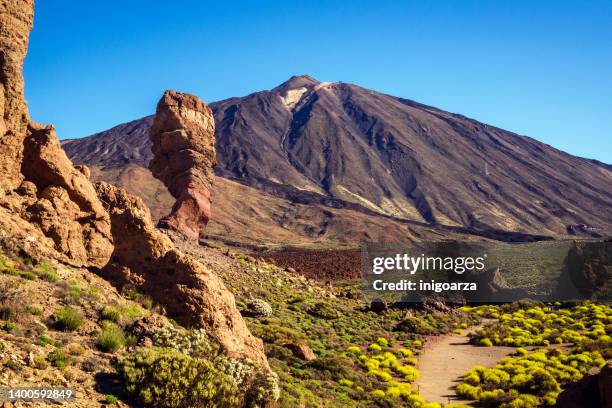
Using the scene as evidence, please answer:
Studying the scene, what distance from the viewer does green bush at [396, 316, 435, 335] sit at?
34.2 metres

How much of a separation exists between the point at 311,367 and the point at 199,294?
8248 mm

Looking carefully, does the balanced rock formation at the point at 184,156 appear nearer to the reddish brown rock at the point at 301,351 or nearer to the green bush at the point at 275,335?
the green bush at the point at 275,335

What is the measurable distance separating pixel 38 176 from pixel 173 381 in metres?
11.1

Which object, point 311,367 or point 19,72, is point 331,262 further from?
point 19,72

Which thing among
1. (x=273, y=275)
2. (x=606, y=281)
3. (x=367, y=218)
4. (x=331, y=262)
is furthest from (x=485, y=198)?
(x=273, y=275)

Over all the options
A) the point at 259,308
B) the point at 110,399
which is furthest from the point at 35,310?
the point at 259,308

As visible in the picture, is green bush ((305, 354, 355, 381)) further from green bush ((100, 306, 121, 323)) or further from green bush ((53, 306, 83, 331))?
green bush ((53, 306, 83, 331))

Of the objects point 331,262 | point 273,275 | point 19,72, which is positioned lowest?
point 273,275

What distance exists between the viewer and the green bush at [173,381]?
8867 millimetres

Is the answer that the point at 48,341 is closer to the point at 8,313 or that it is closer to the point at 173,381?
the point at 8,313

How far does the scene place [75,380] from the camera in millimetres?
8430

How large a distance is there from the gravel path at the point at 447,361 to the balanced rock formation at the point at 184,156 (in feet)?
65.4

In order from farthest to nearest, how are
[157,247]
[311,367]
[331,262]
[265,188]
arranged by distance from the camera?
[265,188], [331,262], [311,367], [157,247]

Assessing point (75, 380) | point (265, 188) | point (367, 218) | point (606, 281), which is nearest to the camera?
point (75, 380)
